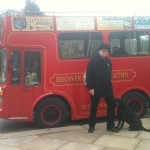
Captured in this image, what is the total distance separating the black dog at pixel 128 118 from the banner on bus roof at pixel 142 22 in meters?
2.54

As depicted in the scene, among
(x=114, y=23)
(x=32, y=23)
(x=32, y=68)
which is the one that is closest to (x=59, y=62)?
(x=32, y=68)

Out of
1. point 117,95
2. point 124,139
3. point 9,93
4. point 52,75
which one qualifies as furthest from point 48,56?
point 124,139

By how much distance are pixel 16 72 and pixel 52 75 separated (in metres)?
0.86

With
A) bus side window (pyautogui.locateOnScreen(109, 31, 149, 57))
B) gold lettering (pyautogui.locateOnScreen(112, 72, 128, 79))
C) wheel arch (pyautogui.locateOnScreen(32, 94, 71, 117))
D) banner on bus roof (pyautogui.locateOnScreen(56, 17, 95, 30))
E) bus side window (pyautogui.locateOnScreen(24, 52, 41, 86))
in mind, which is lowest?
wheel arch (pyautogui.locateOnScreen(32, 94, 71, 117))

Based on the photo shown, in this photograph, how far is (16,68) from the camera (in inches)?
344

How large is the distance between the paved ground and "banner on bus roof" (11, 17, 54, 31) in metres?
2.42

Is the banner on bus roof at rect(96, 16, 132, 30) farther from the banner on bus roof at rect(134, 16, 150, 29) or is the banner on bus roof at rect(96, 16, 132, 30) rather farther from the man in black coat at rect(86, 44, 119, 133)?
the man in black coat at rect(86, 44, 119, 133)

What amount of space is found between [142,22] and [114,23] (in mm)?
854

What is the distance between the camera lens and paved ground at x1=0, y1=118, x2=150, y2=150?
275 inches

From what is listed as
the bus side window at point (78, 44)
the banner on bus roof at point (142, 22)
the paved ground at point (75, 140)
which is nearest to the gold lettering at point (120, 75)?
the bus side window at point (78, 44)

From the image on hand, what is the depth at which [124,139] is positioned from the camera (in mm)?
7391

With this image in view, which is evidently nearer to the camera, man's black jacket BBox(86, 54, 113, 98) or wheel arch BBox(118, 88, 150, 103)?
man's black jacket BBox(86, 54, 113, 98)

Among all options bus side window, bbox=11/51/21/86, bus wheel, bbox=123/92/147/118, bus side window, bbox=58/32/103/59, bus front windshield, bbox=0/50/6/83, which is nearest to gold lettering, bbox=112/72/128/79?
bus wheel, bbox=123/92/147/118

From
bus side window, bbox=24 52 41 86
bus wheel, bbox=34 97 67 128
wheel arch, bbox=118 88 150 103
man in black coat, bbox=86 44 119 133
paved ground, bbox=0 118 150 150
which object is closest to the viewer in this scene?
paved ground, bbox=0 118 150 150
